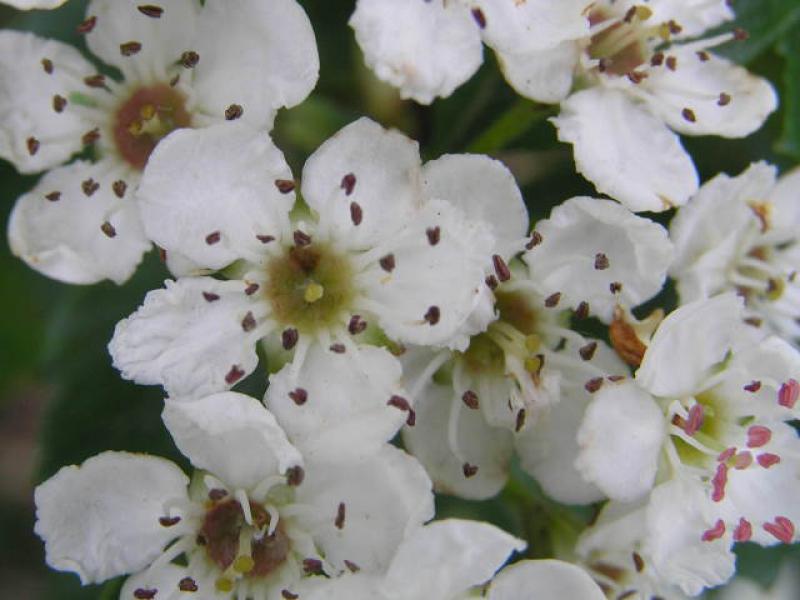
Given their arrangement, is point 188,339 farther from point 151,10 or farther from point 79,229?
point 151,10

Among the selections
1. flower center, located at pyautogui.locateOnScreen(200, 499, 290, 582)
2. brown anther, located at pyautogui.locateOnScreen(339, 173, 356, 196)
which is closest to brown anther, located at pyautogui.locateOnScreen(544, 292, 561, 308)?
brown anther, located at pyautogui.locateOnScreen(339, 173, 356, 196)

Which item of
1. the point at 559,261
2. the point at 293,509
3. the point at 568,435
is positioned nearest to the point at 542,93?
the point at 559,261

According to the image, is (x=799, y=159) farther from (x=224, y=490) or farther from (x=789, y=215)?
(x=224, y=490)

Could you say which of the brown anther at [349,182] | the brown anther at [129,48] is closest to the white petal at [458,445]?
the brown anther at [349,182]

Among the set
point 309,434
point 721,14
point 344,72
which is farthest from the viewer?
point 344,72

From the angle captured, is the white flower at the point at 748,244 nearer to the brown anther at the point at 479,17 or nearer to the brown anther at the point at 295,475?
the brown anther at the point at 479,17

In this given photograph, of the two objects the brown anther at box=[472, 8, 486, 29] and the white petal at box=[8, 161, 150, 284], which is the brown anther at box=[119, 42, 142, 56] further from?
the brown anther at box=[472, 8, 486, 29]

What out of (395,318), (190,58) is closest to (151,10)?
(190,58)
